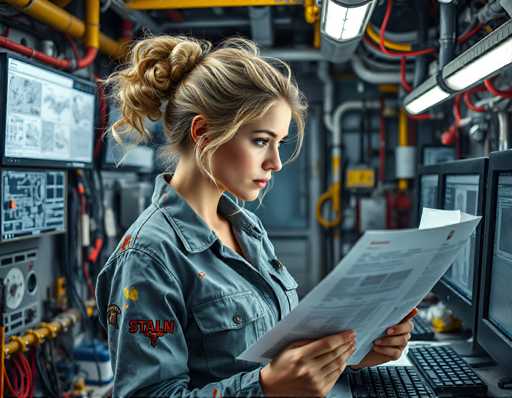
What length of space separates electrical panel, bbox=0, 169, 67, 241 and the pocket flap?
1484 millimetres

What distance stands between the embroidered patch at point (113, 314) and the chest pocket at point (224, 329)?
0.48 ft

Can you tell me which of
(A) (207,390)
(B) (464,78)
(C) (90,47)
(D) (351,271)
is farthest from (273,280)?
(C) (90,47)

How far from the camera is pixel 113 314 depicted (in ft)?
3.42

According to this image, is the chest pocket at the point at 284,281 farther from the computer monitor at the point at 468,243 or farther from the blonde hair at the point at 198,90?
the computer monitor at the point at 468,243

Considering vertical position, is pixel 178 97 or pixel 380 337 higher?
pixel 178 97

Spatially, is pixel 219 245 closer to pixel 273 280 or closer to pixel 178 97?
pixel 273 280

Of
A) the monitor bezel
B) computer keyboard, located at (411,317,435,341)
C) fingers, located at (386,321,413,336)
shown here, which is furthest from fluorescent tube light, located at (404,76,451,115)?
fingers, located at (386,321,413,336)

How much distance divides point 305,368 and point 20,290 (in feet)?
6.50

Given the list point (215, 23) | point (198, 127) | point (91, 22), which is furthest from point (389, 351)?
point (215, 23)

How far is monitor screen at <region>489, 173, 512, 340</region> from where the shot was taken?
122cm

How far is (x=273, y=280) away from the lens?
1.34m

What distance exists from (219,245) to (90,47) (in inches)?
83.2

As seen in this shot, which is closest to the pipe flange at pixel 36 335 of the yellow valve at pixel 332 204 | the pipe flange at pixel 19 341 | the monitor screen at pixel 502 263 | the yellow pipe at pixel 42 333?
the yellow pipe at pixel 42 333

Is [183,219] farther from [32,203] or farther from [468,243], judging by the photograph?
[32,203]
